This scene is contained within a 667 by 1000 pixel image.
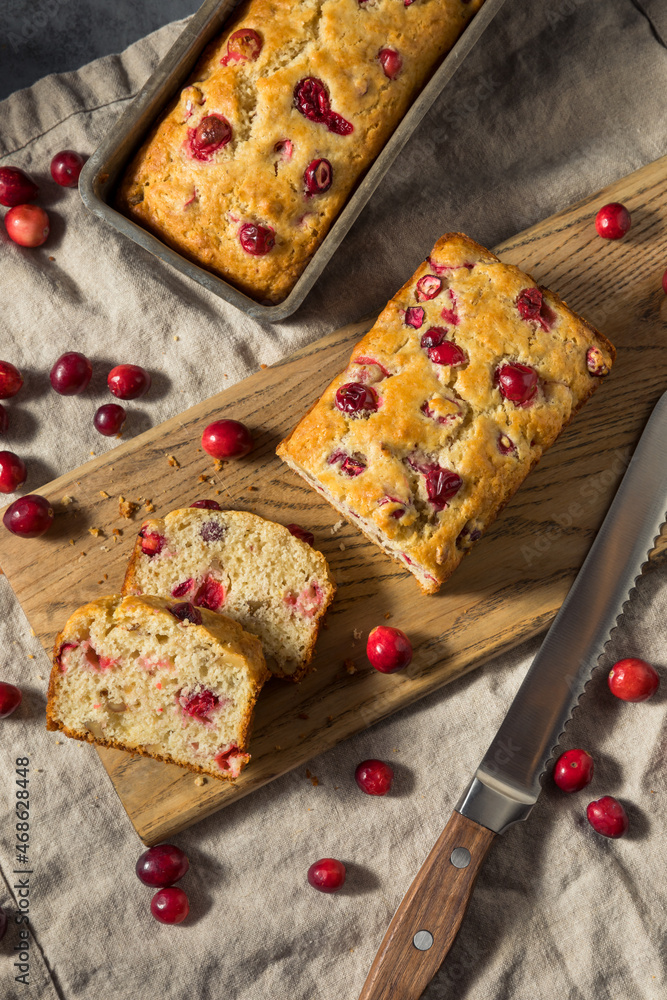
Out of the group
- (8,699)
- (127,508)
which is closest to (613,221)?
(127,508)

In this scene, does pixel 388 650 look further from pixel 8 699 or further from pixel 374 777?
pixel 8 699

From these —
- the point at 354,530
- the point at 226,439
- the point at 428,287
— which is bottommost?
the point at 354,530

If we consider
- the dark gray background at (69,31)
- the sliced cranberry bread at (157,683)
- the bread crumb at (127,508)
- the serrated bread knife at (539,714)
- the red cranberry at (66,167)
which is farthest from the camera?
the dark gray background at (69,31)

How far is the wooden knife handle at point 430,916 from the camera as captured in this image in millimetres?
3457

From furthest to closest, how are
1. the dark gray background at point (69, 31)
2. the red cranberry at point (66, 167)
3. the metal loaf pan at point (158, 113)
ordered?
the dark gray background at point (69, 31), the red cranberry at point (66, 167), the metal loaf pan at point (158, 113)

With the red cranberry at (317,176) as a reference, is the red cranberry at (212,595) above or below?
below

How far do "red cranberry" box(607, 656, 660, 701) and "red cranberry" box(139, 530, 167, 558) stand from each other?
2.41 meters

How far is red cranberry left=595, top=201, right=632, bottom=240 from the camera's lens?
12.6 ft

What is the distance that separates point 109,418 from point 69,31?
2312mm

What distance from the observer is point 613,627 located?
11.9 ft

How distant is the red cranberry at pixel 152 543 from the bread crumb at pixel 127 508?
0.76 feet

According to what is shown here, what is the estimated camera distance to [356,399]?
3232 millimetres

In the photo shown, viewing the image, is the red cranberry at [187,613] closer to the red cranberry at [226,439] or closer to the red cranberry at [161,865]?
the red cranberry at [226,439]

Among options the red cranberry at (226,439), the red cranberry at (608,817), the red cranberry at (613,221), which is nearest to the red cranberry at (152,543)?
the red cranberry at (226,439)
